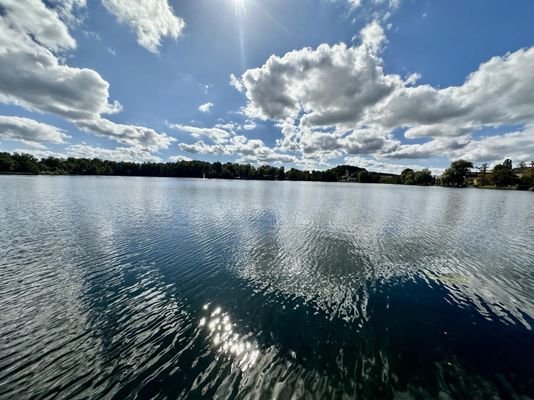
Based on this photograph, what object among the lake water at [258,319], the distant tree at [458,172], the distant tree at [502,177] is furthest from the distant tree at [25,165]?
the distant tree at [502,177]

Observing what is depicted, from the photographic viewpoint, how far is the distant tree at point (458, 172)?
5610 inches

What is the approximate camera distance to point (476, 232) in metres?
23.4

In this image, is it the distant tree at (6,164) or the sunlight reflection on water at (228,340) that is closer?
the sunlight reflection on water at (228,340)

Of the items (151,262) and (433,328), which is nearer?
(433,328)

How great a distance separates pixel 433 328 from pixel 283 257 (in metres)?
8.46

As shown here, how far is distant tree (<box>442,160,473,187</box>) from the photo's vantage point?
14250 cm

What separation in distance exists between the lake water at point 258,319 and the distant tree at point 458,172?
534 ft

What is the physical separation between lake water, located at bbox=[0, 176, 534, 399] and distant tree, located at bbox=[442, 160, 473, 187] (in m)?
163

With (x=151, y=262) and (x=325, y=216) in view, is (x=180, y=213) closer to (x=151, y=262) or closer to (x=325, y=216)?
(x=151, y=262)

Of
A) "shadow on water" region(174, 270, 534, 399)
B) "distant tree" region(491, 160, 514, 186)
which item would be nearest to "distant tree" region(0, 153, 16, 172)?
"shadow on water" region(174, 270, 534, 399)

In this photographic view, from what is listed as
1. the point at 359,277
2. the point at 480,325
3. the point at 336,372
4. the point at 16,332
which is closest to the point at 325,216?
the point at 359,277

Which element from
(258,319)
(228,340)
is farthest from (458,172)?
(228,340)

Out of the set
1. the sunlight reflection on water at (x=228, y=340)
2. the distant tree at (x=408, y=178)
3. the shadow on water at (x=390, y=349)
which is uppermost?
the distant tree at (x=408, y=178)

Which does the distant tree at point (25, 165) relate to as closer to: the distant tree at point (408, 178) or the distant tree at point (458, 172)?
the distant tree at point (408, 178)
